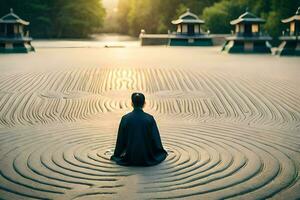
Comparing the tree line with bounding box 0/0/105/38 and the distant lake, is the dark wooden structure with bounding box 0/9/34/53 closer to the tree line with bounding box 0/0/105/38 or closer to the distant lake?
the distant lake

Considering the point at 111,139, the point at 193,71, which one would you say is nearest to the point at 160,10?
the point at 193,71

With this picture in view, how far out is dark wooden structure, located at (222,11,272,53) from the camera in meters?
37.3

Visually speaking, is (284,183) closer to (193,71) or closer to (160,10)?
(193,71)

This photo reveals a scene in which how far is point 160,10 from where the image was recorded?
72875 millimetres

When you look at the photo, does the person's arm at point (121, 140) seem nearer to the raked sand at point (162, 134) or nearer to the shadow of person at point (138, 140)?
the shadow of person at point (138, 140)

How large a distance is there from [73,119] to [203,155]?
5413 mm

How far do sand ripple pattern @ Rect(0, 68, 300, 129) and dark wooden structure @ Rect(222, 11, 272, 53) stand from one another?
17465 millimetres

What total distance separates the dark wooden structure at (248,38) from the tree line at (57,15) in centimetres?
3627

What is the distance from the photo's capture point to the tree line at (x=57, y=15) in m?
67.2

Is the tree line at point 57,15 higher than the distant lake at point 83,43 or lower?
higher

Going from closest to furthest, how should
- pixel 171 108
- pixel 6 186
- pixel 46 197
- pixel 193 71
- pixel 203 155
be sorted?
pixel 46 197, pixel 6 186, pixel 203 155, pixel 171 108, pixel 193 71

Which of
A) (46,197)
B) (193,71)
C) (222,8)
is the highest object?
(222,8)

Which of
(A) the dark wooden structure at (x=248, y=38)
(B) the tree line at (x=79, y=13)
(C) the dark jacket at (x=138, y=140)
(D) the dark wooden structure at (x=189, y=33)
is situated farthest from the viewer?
(B) the tree line at (x=79, y=13)

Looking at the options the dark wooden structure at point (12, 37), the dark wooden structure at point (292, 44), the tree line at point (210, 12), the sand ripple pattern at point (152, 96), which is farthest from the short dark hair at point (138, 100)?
the tree line at point (210, 12)
